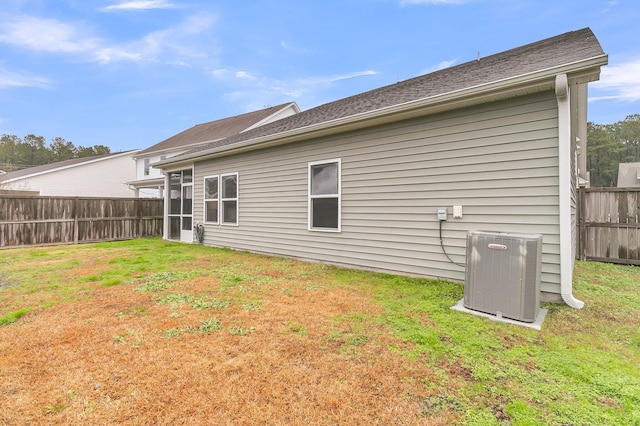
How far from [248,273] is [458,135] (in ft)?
12.9

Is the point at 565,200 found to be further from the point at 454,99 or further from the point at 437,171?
the point at 454,99

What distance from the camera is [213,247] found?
8.40 meters

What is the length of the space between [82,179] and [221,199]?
18.5 metres

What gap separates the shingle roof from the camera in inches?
674

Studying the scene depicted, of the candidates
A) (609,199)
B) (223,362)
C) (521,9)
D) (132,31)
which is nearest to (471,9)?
(521,9)

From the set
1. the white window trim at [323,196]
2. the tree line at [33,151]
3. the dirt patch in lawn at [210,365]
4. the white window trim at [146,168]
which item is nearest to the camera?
the dirt patch in lawn at [210,365]

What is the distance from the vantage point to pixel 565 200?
11.0 ft

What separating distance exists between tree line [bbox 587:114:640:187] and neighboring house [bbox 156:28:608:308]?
37.4 metres

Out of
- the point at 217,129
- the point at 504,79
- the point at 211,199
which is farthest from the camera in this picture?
the point at 217,129

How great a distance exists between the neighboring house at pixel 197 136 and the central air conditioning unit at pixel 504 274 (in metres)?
15.0

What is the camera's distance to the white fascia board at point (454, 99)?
121 inches

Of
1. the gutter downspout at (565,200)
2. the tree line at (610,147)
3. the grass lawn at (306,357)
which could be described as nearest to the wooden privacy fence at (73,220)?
the grass lawn at (306,357)

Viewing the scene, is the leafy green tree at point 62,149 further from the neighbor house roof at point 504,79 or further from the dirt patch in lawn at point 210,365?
the dirt patch in lawn at point 210,365

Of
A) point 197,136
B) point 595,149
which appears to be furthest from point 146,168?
point 595,149
